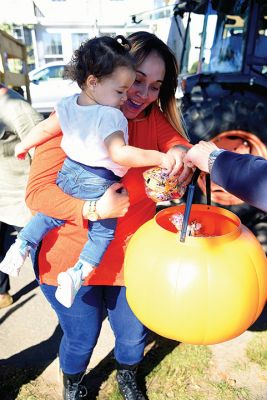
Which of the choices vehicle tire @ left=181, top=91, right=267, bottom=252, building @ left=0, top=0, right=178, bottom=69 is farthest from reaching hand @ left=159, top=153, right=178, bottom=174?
building @ left=0, top=0, right=178, bottom=69

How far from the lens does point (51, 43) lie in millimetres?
22141

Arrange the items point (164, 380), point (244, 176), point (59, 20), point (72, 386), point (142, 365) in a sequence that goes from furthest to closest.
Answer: point (59, 20)
point (142, 365)
point (164, 380)
point (72, 386)
point (244, 176)

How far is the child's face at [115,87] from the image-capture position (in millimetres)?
1481

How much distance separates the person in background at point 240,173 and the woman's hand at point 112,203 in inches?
12.9

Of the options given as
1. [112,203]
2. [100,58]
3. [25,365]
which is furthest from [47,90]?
[112,203]

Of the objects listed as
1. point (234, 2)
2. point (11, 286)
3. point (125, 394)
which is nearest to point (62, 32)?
point (234, 2)

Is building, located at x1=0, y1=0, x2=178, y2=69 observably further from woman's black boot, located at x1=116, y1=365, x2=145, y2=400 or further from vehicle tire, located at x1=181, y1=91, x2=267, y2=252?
woman's black boot, located at x1=116, y1=365, x2=145, y2=400

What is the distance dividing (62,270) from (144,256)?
545 mm

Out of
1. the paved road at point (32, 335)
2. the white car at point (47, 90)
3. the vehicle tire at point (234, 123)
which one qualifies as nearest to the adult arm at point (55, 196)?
the paved road at point (32, 335)

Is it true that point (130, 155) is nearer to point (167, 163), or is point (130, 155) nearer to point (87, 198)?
point (167, 163)

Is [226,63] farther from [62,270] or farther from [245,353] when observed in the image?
[62,270]

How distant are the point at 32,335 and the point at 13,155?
140 cm

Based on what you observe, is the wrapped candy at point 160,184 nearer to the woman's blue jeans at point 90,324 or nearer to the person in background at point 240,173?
the person in background at point 240,173

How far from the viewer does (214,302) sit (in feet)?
4.23
